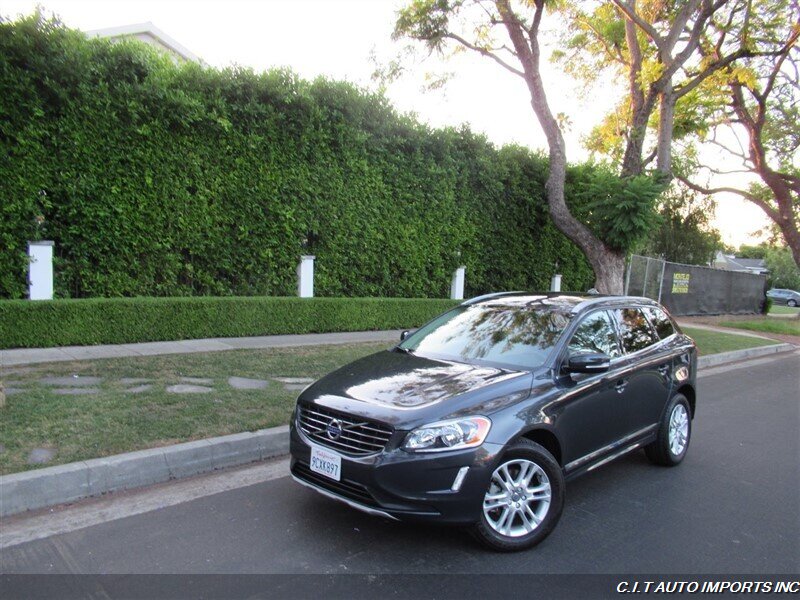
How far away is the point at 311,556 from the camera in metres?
3.47

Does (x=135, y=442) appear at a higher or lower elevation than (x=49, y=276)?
lower

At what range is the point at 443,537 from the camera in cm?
375

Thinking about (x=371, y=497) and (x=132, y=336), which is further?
(x=132, y=336)

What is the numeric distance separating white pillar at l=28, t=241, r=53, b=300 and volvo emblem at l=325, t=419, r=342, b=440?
7551mm

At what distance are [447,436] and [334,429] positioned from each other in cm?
77

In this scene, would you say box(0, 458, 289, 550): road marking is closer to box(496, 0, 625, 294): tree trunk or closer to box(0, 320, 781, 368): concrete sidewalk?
box(0, 320, 781, 368): concrete sidewalk

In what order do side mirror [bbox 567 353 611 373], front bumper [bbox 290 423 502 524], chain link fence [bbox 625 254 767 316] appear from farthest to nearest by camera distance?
1. chain link fence [bbox 625 254 767 316]
2. side mirror [bbox 567 353 611 373]
3. front bumper [bbox 290 423 502 524]

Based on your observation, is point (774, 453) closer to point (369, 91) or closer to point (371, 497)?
point (371, 497)

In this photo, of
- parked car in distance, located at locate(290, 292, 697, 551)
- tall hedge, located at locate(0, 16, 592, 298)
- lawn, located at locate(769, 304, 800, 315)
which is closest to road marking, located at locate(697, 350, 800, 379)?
tall hedge, located at locate(0, 16, 592, 298)

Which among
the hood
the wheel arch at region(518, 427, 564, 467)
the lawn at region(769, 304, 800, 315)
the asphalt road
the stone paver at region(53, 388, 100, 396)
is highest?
the hood

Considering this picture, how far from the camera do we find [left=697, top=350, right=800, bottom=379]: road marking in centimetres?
1140

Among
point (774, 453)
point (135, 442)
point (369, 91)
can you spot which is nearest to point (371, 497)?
point (135, 442)

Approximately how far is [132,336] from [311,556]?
7181 mm

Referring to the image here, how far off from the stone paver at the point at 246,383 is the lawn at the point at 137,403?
52 millimetres
